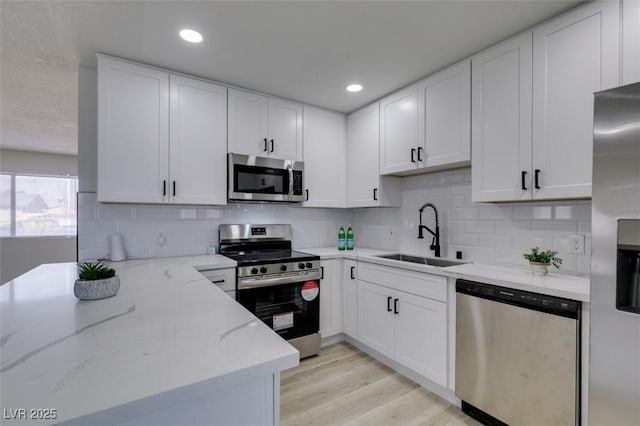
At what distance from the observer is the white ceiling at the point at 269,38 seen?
172 cm

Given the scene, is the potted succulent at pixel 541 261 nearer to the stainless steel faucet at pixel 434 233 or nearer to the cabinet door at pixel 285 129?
the stainless steel faucet at pixel 434 233

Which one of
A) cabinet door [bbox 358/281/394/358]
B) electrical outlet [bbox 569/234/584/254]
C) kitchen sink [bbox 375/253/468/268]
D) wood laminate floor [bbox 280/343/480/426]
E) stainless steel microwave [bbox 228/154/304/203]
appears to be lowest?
wood laminate floor [bbox 280/343/480/426]

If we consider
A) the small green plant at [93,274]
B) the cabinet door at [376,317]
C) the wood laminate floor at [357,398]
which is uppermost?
the small green plant at [93,274]

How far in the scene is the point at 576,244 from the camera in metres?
1.89

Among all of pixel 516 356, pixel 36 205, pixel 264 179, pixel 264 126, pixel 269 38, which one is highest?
pixel 269 38

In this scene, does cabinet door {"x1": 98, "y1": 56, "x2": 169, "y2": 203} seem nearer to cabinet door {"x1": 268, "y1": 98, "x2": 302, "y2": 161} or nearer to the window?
cabinet door {"x1": 268, "y1": 98, "x2": 302, "y2": 161}

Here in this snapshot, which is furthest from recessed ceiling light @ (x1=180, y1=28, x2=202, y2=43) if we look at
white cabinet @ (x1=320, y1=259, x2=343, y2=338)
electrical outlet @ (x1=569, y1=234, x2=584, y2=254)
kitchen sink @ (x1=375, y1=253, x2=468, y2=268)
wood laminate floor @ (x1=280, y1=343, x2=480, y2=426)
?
electrical outlet @ (x1=569, y1=234, x2=584, y2=254)

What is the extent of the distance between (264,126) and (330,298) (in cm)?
184

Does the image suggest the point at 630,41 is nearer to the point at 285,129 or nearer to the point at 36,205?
the point at 285,129

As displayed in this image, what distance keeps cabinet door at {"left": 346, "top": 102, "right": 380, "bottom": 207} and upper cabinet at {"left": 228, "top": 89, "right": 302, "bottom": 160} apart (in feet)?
2.07

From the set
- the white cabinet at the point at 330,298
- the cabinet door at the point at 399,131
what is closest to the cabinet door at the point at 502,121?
the cabinet door at the point at 399,131

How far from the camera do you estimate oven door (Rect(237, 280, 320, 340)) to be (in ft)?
8.27

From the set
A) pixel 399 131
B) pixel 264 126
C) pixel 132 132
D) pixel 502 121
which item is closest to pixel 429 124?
pixel 399 131

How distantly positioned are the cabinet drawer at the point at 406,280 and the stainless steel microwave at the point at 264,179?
1.02 m
